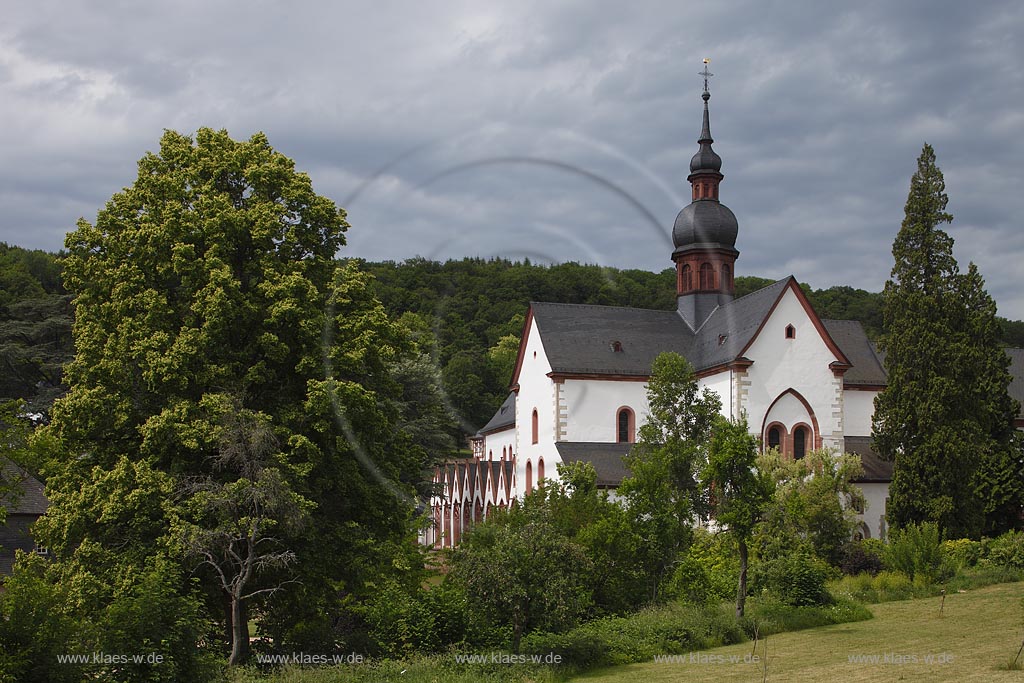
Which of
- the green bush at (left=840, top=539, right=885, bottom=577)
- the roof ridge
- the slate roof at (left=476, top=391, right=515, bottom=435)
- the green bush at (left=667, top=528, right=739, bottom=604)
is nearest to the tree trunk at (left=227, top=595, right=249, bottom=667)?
the green bush at (left=667, top=528, right=739, bottom=604)

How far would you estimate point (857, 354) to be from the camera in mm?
50719

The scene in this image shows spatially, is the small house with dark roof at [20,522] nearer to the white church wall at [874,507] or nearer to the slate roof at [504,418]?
the slate roof at [504,418]

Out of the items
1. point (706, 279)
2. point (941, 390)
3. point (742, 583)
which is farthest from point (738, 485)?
point (706, 279)

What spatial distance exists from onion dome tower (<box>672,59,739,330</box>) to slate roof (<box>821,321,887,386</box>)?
18.3 ft

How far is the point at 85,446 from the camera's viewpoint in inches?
869

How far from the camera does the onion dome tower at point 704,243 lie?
163 feet

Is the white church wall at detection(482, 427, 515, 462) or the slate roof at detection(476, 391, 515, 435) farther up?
the slate roof at detection(476, 391, 515, 435)

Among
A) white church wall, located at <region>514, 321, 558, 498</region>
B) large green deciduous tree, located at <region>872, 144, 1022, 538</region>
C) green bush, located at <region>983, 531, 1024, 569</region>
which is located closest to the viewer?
green bush, located at <region>983, 531, 1024, 569</region>

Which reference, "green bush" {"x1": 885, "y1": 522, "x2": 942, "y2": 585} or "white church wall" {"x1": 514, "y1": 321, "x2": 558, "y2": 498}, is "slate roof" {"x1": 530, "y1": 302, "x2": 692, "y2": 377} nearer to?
"white church wall" {"x1": 514, "y1": 321, "x2": 558, "y2": 498}

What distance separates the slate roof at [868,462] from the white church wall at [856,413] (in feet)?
1.57

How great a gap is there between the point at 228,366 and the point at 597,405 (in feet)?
90.8

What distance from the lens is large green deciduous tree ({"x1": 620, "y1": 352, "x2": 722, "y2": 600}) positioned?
26250 millimetres

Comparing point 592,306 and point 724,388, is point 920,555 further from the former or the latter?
point 592,306

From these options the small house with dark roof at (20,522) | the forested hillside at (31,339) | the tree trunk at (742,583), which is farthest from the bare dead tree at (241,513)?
the forested hillside at (31,339)
